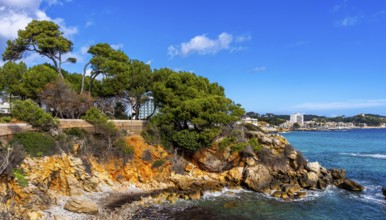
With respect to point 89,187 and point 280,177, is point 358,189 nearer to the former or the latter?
point 280,177

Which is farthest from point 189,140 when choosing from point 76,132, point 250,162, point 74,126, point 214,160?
point 74,126

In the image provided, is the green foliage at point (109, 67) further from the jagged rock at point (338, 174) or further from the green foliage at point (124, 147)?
the jagged rock at point (338, 174)

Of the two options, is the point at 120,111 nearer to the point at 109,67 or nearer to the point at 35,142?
the point at 109,67

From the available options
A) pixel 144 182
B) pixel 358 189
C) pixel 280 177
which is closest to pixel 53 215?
pixel 144 182

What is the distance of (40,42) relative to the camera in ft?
117

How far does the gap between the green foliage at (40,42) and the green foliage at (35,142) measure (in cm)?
1620

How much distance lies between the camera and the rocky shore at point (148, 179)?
1973 centimetres

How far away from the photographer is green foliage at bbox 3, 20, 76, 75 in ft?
118

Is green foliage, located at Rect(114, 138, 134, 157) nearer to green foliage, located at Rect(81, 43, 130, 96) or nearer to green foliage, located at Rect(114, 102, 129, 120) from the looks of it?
green foliage, located at Rect(81, 43, 130, 96)

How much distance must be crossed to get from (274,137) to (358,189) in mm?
10235

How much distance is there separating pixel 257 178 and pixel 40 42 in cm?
2924

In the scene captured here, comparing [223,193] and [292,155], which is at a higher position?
[292,155]

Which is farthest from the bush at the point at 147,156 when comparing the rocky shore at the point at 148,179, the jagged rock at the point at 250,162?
the jagged rock at the point at 250,162

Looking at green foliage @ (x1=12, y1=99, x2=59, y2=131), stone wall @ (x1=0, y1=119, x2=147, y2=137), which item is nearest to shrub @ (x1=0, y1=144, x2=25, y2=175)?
stone wall @ (x1=0, y1=119, x2=147, y2=137)
